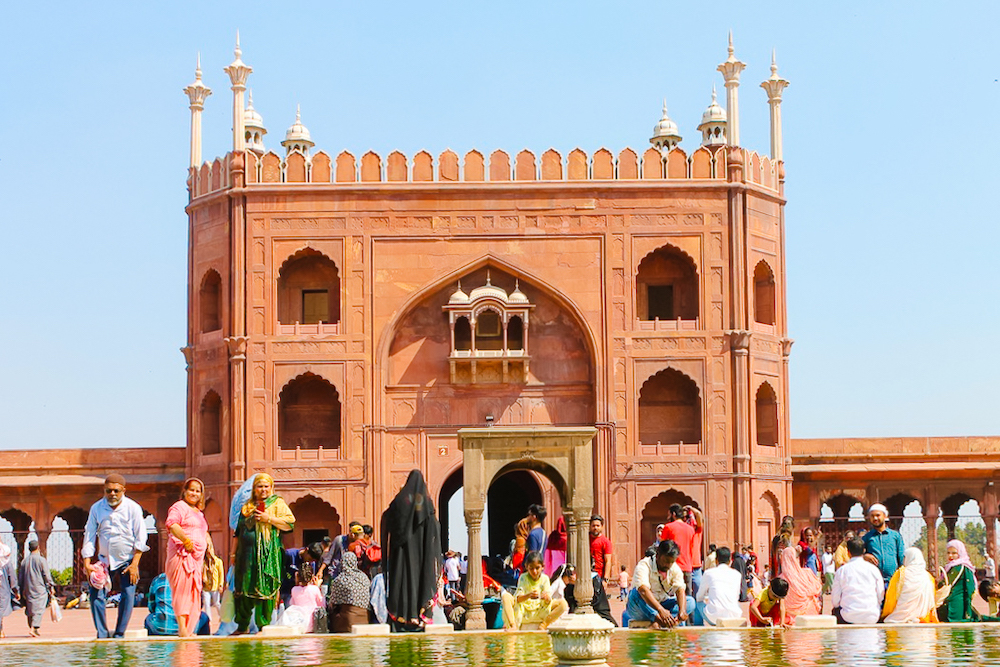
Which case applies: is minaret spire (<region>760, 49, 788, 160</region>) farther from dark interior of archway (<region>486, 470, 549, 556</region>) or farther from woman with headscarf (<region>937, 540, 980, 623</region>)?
woman with headscarf (<region>937, 540, 980, 623</region>)

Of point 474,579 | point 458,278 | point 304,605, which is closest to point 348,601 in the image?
point 304,605

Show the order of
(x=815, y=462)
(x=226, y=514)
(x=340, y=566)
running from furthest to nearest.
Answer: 1. (x=815, y=462)
2. (x=226, y=514)
3. (x=340, y=566)

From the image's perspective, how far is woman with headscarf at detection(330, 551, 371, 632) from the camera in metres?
11.3

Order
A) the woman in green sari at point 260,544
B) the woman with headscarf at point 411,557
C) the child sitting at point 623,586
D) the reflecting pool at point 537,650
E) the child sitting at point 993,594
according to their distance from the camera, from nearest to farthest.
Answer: the reflecting pool at point 537,650, the woman in green sari at point 260,544, the woman with headscarf at point 411,557, the child sitting at point 993,594, the child sitting at point 623,586

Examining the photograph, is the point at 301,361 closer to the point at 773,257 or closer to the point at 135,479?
the point at 135,479

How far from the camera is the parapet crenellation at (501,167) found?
25469 mm

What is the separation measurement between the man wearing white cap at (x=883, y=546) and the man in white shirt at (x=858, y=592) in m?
0.50

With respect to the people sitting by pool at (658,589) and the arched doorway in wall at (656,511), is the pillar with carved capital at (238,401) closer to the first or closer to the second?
the arched doorway in wall at (656,511)

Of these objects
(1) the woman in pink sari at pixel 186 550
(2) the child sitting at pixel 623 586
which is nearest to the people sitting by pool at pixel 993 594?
(1) the woman in pink sari at pixel 186 550

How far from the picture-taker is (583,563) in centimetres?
1357

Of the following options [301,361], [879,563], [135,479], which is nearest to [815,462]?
[301,361]

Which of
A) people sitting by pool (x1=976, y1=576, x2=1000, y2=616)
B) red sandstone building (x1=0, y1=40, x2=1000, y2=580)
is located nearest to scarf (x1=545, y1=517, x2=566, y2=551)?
people sitting by pool (x1=976, y1=576, x2=1000, y2=616)

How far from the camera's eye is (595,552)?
13.9 metres

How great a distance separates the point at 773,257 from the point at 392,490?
22.2 feet
